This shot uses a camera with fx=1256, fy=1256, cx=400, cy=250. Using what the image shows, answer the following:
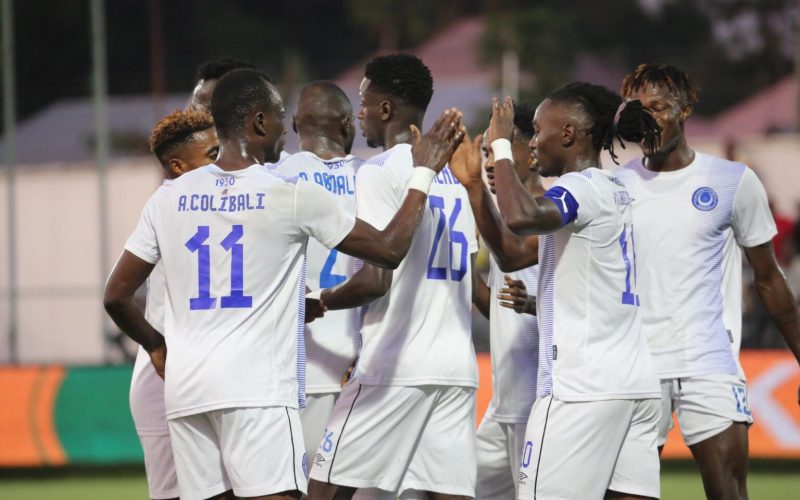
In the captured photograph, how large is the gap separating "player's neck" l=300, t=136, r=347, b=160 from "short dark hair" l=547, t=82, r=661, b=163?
1505 millimetres

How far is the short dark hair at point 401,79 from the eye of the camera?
6348 mm

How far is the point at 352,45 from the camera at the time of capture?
4544 centimetres

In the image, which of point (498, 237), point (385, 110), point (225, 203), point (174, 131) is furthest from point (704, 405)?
point (174, 131)

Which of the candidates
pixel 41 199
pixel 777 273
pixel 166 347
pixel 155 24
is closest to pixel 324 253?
pixel 166 347

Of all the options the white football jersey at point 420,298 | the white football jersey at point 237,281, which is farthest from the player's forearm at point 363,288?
the white football jersey at point 237,281

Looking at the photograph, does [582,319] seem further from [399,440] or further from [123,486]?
[123,486]

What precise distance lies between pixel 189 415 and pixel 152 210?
91cm

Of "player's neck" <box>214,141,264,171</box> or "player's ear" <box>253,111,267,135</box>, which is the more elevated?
"player's ear" <box>253,111,267,135</box>

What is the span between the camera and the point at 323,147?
7039 millimetres

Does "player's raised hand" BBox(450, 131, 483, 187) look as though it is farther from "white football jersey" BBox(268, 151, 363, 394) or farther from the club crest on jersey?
the club crest on jersey

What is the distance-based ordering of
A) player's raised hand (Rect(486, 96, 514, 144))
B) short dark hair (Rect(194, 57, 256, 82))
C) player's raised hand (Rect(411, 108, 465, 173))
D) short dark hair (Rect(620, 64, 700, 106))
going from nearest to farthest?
1. player's raised hand (Rect(411, 108, 465, 173))
2. player's raised hand (Rect(486, 96, 514, 144))
3. short dark hair (Rect(620, 64, 700, 106))
4. short dark hair (Rect(194, 57, 256, 82))

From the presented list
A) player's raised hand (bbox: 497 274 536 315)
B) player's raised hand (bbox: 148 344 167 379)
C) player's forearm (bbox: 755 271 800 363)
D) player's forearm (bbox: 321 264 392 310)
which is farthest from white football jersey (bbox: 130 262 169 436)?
player's forearm (bbox: 755 271 800 363)

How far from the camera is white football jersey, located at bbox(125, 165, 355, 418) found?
5.25 m

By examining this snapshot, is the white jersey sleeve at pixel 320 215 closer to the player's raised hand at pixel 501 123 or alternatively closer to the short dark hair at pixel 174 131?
the player's raised hand at pixel 501 123
